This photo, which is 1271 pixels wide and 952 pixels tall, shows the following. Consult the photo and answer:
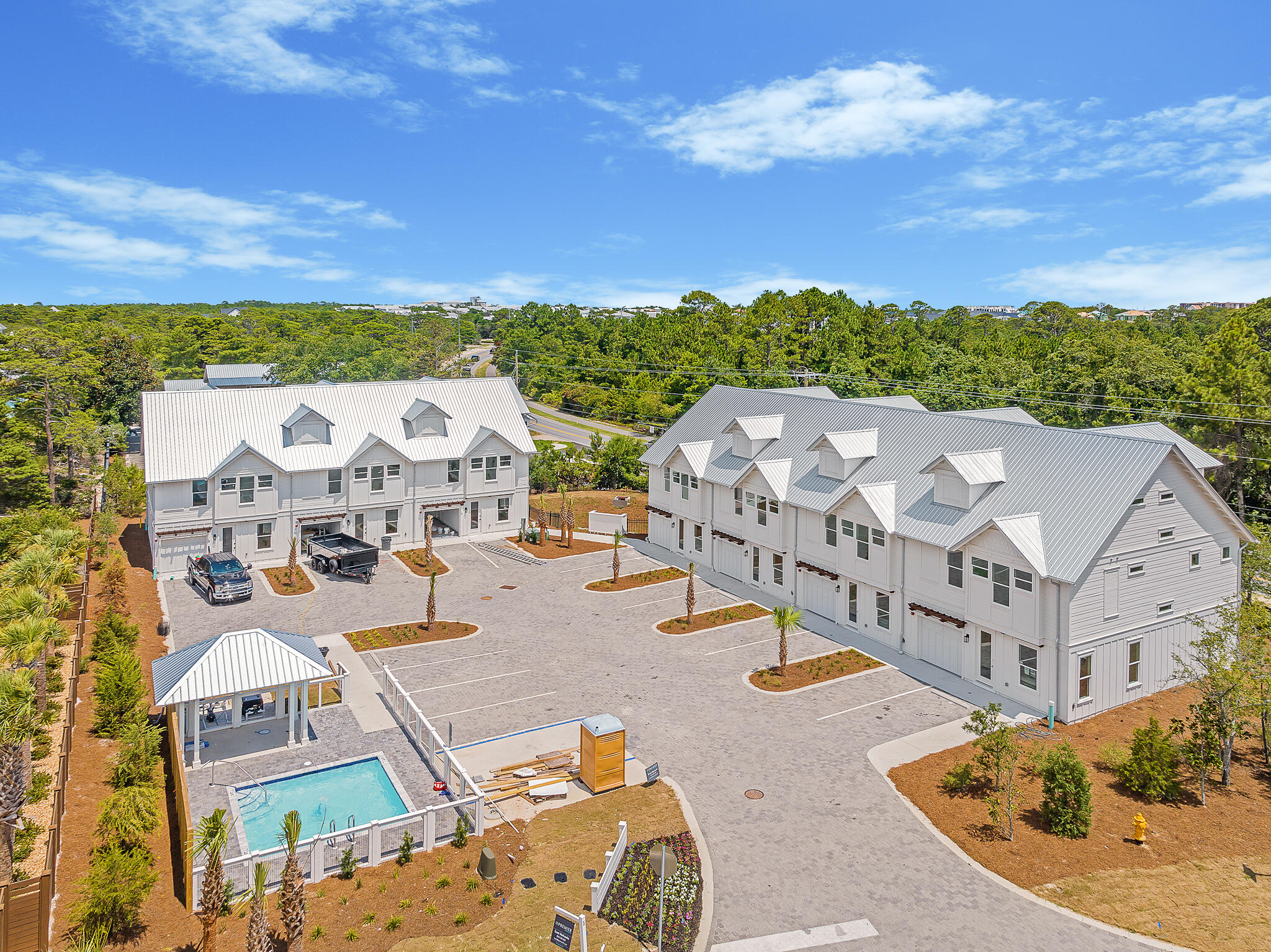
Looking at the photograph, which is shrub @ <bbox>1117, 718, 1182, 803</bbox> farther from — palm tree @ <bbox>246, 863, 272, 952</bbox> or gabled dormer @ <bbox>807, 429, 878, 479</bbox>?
palm tree @ <bbox>246, 863, 272, 952</bbox>

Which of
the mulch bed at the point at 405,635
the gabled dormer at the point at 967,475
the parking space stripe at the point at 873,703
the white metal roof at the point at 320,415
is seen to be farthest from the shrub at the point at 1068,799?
the white metal roof at the point at 320,415

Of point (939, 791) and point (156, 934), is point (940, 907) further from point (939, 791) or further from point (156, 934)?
point (156, 934)

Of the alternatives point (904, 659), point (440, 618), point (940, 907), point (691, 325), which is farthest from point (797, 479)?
point (691, 325)

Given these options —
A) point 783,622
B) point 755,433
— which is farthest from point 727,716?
point 755,433

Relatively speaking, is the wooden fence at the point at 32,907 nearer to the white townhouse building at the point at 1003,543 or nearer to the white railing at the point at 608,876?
the white railing at the point at 608,876

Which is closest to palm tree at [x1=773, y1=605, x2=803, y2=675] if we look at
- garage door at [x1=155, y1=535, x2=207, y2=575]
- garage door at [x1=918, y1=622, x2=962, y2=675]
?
garage door at [x1=918, y1=622, x2=962, y2=675]

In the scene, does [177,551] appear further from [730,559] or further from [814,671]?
[814,671]
